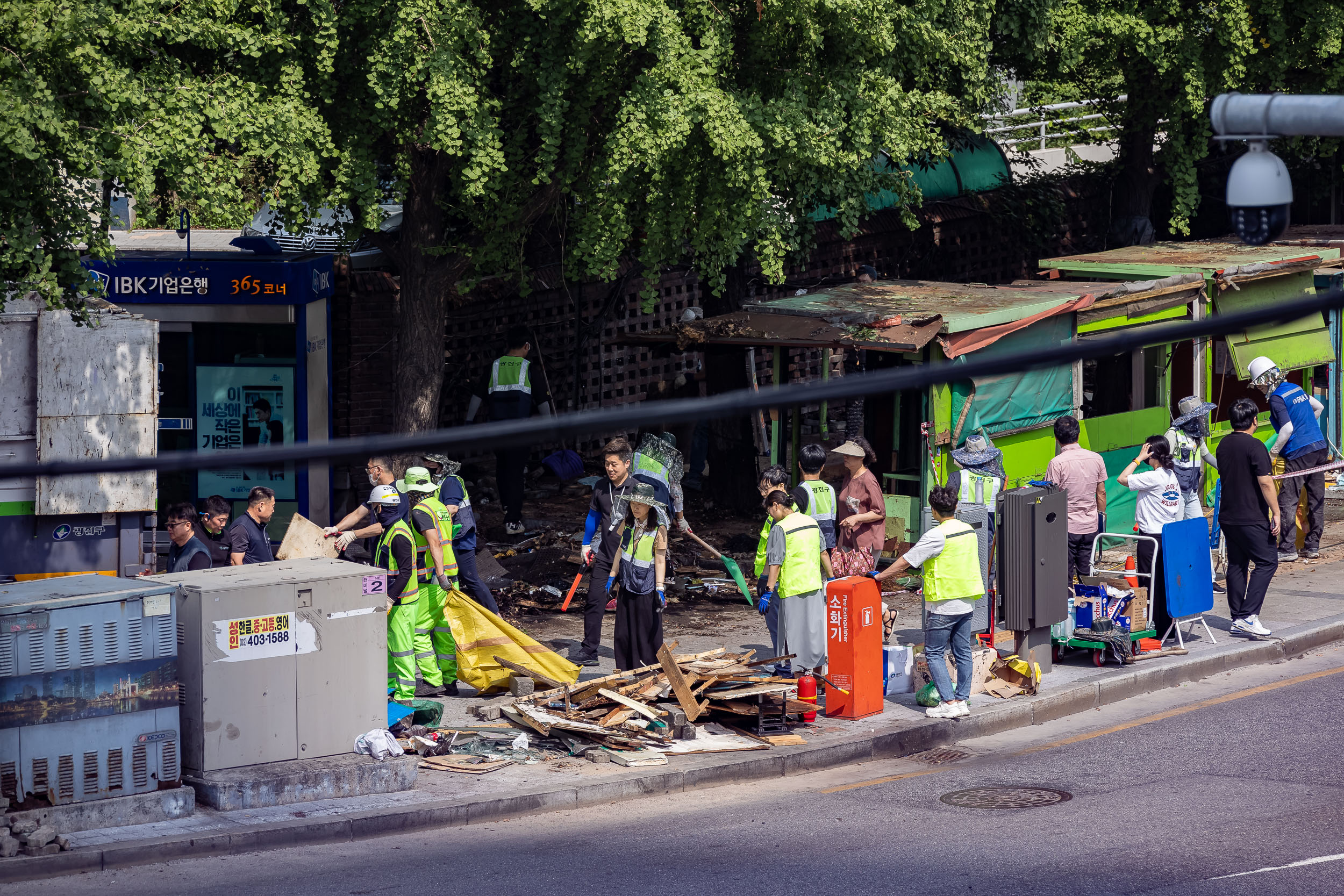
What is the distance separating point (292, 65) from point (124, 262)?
13.1 ft

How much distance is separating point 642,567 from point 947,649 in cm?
222

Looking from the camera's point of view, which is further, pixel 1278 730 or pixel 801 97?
pixel 801 97

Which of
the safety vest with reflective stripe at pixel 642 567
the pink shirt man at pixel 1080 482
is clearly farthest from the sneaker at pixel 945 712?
the pink shirt man at pixel 1080 482

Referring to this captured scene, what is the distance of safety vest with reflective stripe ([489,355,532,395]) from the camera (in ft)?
55.8

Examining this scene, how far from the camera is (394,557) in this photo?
1070cm

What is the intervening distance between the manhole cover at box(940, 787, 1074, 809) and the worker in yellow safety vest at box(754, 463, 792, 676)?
2.11m

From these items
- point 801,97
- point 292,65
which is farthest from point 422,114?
point 801,97

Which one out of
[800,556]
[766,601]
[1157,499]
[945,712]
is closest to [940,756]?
[945,712]

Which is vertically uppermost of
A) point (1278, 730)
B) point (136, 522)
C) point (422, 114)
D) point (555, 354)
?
point (422, 114)

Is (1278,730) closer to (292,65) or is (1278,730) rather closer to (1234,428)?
(1234,428)

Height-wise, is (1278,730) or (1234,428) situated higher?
(1234,428)

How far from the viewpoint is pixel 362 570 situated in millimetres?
9367

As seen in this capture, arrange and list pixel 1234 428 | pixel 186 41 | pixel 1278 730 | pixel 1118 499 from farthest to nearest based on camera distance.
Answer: pixel 1118 499
pixel 1234 428
pixel 186 41
pixel 1278 730

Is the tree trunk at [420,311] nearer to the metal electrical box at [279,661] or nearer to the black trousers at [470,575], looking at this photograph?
the black trousers at [470,575]
